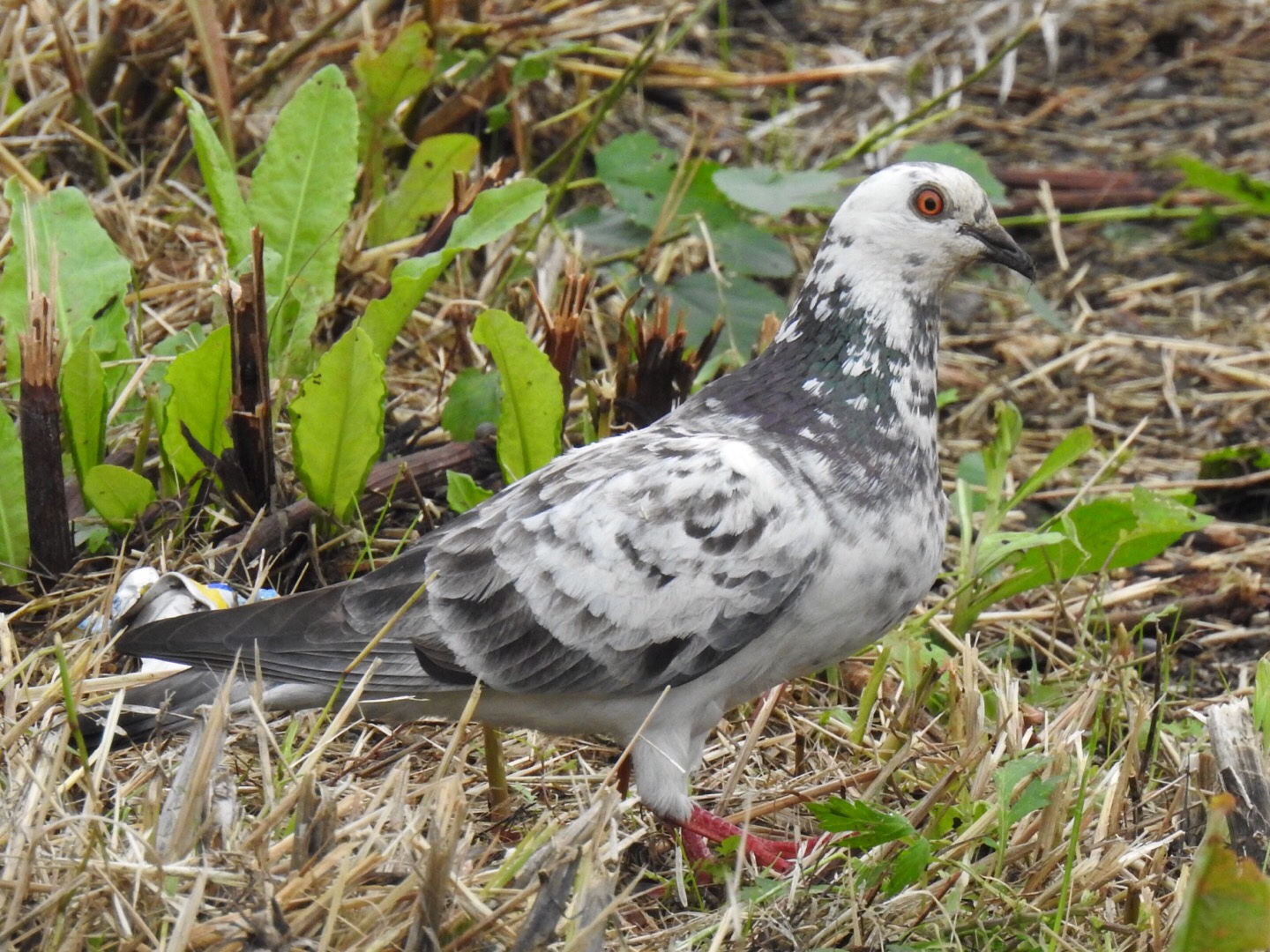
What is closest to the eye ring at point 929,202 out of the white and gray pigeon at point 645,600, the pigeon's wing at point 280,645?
the white and gray pigeon at point 645,600

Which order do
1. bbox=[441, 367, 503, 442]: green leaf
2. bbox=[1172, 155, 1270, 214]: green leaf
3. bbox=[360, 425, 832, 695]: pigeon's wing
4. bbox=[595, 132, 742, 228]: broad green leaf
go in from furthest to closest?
bbox=[1172, 155, 1270, 214]: green leaf, bbox=[595, 132, 742, 228]: broad green leaf, bbox=[441, 367, 503, 442]: green leaf, bbox=[360, 425, 832, 695]: pigeon's wing

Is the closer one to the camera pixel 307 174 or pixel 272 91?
pixel 307 174

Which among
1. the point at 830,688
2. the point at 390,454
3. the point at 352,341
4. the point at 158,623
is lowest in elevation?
the point at 830,688

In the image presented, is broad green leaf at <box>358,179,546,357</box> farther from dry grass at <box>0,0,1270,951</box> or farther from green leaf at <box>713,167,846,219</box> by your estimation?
green leaf at <box>713,167,846,219</box>

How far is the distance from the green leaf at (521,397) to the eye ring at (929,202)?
99 cm

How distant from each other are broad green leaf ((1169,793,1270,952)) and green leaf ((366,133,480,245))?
3329 mm

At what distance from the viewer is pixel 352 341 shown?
3691 mm

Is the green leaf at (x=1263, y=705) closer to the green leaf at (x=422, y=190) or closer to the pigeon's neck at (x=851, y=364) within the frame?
the pigeon's neck at (x=851, y=364)

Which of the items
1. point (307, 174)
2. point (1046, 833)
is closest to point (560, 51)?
point (307, 174)

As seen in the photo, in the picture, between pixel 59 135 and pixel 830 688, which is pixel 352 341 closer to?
pixel 830 688

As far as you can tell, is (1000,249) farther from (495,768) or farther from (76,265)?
(76,265)

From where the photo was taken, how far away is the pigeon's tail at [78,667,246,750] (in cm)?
307

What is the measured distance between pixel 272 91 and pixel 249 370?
213 cm

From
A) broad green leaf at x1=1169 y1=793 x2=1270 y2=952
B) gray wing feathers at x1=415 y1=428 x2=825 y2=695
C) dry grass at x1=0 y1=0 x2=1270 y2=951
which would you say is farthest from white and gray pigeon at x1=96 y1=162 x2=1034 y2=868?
broad green leaf at x1=1169 y1=793 x2=1270 y2=952
